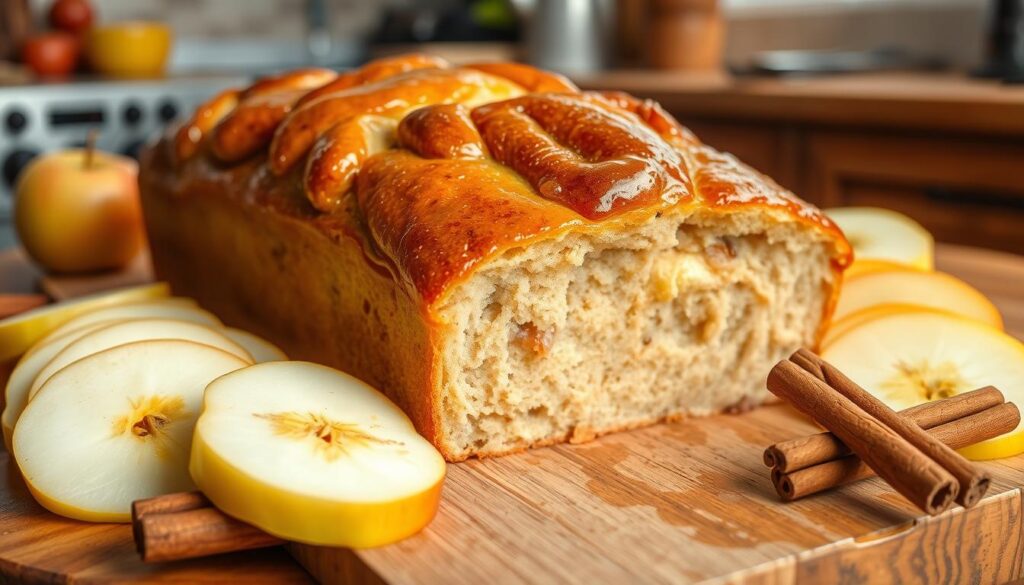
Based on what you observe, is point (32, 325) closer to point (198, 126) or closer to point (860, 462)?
point (198, 126)

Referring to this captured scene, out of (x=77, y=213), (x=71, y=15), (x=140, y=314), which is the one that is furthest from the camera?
(x=71, y=15)

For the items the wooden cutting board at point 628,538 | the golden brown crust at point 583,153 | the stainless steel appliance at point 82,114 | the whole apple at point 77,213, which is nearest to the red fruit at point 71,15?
the stainless steel appliance at point 82,114

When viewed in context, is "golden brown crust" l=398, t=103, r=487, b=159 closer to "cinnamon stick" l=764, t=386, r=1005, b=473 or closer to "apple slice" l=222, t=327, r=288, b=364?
"apple slice" l=222, t=327, r=288, b=364

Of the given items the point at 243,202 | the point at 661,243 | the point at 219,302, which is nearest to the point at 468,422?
the point at 661,243

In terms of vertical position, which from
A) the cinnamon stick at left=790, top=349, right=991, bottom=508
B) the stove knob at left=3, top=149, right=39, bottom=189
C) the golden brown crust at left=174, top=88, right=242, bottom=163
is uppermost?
the golden brown crust at left=174, top=88, right=242, bottom=163

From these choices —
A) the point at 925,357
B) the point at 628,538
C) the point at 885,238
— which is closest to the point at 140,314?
the point at 628,538

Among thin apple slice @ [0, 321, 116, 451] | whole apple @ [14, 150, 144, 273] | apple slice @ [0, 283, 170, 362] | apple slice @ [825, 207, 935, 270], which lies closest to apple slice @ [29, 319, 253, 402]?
thin apple slice @ [0, 321, 116, 451]
